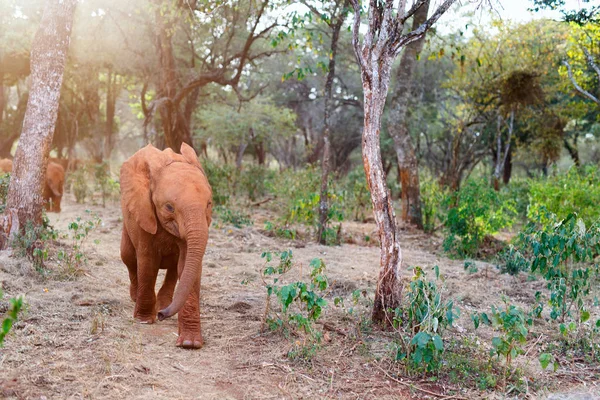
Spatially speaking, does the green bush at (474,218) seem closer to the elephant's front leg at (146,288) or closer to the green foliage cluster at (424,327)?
the green foliage cluster at (424,327)

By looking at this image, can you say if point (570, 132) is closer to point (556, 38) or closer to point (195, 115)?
point (556, 38)

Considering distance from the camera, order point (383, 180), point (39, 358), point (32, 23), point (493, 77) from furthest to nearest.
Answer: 1. point (32, 23)
2. point (493, 77)
3. point (383, 180)
4. point (39, 358)

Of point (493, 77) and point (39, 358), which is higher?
point (493, 77)

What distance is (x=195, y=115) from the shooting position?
2769cm

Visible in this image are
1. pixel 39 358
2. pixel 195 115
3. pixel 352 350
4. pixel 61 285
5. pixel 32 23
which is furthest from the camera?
pixel 195 115

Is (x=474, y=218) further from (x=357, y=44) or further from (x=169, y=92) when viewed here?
(x=169, y=92)

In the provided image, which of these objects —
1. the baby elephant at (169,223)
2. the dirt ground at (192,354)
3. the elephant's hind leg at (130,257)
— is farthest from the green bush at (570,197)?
the elephant's hind leg at (130,257)

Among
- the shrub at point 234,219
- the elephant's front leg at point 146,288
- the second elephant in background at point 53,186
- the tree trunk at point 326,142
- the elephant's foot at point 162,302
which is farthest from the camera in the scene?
the second elephant in background at point 53,186

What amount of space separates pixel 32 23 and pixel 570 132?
21.1 meters

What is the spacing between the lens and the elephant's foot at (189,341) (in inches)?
193

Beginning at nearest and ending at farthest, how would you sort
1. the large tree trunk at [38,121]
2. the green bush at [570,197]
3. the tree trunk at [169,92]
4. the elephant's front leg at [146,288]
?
the elephant's front leg at [146,288]
the large tree trunk at [38,121]
the green bush at [570,197]
the tree trunk at [169,92]

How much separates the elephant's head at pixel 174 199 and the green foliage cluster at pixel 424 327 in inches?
69.1

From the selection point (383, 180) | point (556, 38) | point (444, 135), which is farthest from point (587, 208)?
point (444, 135)

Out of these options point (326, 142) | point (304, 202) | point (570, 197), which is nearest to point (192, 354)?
point (326, 142)
